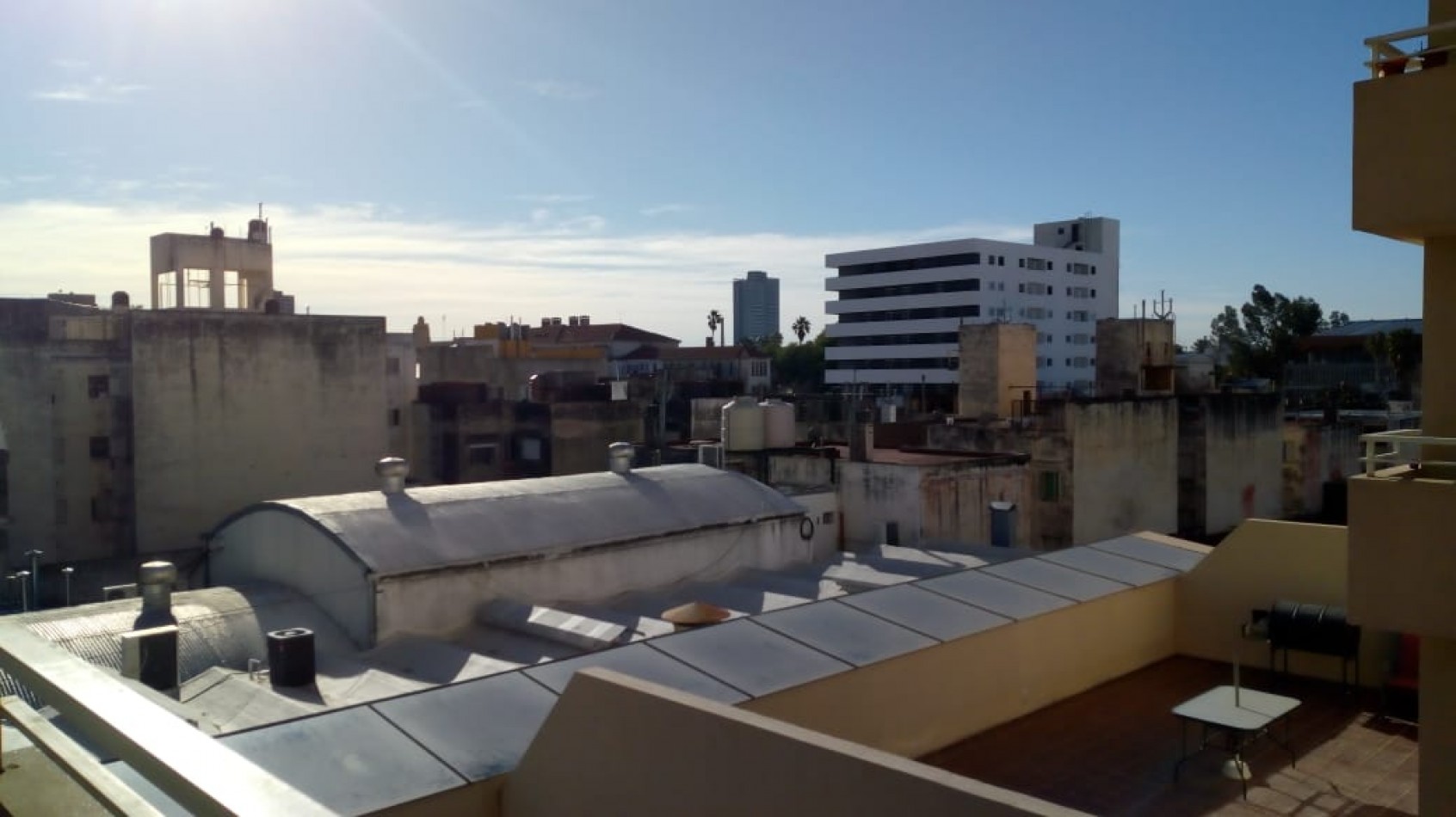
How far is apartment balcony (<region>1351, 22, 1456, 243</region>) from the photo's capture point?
19.4 feet

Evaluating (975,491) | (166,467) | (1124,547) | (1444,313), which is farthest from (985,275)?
(1444,313)

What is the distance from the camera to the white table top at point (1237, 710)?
10039mm

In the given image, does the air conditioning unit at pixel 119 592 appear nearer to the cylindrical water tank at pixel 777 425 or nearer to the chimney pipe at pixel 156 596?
the chimney pipe at pixel 156 596

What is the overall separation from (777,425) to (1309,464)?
87.8 ft

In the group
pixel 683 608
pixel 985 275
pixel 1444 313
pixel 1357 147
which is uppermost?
pixel 985 275

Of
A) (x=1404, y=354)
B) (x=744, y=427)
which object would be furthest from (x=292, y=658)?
(x=1404, y=354)

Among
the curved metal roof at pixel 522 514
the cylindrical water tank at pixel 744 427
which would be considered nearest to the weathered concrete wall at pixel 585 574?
the curved metal roof at pixel 522 514

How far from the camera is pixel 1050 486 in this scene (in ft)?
117

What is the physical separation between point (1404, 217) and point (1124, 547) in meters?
10.9

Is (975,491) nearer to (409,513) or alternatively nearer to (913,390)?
(409,513)

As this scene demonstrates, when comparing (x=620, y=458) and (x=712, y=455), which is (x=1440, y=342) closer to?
(x=620, y=458)

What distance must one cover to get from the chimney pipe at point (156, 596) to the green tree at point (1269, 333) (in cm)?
7298

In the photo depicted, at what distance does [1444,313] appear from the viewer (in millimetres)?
6285

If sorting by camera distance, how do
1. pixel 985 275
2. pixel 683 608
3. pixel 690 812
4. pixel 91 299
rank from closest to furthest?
pixel 690 812
pixel 683 608
pixel 91 299
pixel 985 275
